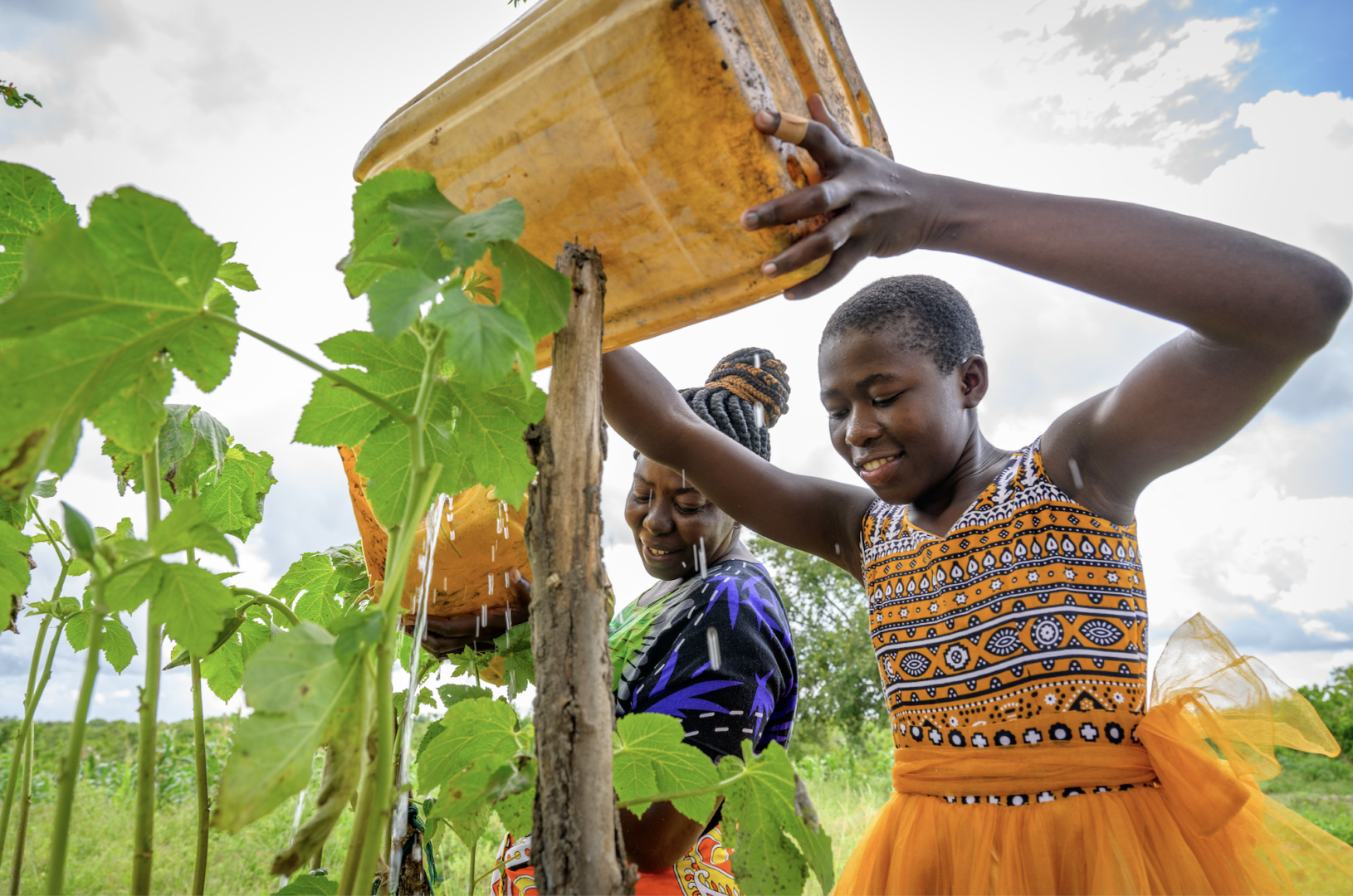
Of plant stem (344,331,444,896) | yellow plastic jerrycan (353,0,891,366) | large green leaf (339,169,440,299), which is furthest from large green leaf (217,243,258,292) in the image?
plant stem (344,331,444,896)

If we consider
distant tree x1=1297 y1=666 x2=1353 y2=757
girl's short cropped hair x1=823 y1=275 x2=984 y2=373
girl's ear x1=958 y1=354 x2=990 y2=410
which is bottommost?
distant tree x1=1297 y1=666 x2=1353 y2=757

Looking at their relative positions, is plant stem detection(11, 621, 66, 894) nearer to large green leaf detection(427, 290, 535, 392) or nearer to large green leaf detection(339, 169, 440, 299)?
large green leaf detection(339, 169, 440, 299)

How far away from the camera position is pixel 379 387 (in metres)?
0.78

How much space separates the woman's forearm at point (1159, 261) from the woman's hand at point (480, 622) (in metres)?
1.05

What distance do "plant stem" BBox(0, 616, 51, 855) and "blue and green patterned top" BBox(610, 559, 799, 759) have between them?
971 millimetres

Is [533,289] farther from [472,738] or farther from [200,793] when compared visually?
[200,793]

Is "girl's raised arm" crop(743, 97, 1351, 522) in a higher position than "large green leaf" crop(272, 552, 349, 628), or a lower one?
higher

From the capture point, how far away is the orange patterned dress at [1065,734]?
137 cm

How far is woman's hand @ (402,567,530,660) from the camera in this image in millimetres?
1572

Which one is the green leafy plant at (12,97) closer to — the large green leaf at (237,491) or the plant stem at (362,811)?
the large green leaf at (237,491)

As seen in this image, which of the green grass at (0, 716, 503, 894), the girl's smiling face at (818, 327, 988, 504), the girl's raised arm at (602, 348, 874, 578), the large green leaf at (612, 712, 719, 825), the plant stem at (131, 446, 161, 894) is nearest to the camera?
the plant stem at (131, 446, 161, 894)

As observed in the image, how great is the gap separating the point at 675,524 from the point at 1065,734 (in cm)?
120

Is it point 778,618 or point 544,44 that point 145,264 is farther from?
point 778,618

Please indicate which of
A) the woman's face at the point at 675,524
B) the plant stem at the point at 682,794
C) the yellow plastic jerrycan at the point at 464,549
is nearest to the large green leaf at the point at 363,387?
the plant stem at the point at 682,794
